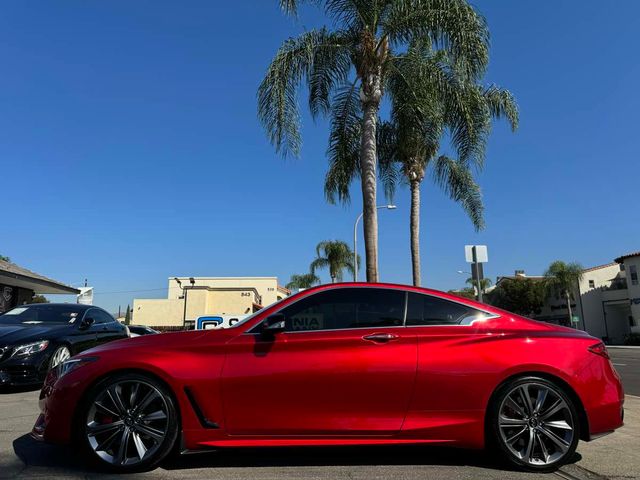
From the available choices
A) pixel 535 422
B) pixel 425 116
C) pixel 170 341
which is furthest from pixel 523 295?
pixel 170 341

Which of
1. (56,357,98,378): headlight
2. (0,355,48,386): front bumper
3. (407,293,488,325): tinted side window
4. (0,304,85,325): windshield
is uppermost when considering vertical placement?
(0,304,85,325): windshield

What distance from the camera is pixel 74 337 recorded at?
8914mm

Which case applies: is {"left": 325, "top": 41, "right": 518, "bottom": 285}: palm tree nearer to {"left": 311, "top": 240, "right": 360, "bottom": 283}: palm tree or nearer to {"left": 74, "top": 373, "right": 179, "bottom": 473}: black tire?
{"left": 74, "top": 373, "right": 179, "bottom": 473}: black tire

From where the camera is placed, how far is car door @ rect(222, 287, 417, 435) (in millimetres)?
4094

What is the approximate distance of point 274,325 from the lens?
420 centimetres

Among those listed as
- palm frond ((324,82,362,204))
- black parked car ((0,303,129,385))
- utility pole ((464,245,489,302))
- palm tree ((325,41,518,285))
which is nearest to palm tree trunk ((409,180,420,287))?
palm tree ((325,41,518,285))

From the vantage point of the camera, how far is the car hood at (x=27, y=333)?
7.98 meters

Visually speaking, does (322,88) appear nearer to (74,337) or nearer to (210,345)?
(74,337)

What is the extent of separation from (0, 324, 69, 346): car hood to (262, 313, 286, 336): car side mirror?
18.6ft

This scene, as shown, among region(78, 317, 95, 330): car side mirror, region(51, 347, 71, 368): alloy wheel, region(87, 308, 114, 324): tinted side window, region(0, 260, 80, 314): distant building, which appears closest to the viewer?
region(51, 347, 71, 368): alloy wheel

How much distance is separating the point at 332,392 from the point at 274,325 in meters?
0.70

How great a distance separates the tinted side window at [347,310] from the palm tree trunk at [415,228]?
48.7 feet

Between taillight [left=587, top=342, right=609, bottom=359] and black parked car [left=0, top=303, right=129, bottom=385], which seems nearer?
taillight [left=587, top=342, right=609, bottom=359]

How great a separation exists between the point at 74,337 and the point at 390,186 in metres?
12.9
